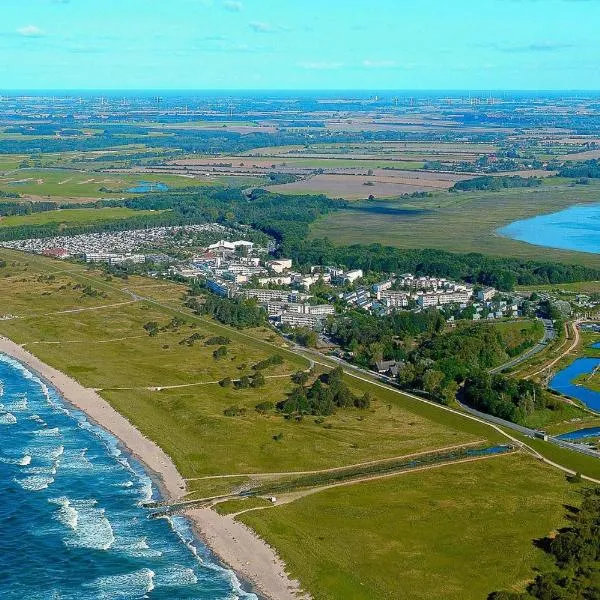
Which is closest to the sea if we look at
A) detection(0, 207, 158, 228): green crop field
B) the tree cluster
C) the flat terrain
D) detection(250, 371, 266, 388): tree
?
the flat terrain

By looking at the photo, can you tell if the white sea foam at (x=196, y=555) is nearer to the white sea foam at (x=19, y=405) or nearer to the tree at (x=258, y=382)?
the white sea foam at (x=19, y=405)

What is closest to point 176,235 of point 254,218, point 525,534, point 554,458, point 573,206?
point 254,218

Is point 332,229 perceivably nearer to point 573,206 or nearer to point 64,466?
point 573,206

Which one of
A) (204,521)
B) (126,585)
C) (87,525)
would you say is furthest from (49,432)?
(126,585)

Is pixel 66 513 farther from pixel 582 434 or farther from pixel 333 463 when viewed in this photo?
pixel 582 434

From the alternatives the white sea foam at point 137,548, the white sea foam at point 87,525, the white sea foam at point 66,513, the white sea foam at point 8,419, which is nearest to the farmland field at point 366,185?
the white sea foam at point 8,419
